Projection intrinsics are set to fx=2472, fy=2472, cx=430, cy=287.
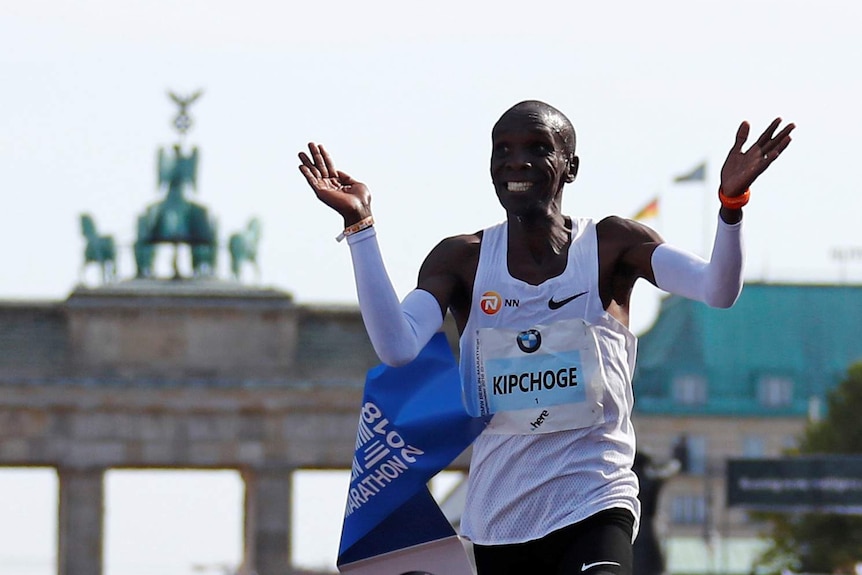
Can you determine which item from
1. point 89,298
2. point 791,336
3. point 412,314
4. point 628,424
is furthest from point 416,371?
point 791,336

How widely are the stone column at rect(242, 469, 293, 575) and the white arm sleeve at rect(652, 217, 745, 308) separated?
40873mm

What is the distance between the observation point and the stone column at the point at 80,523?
153 feet

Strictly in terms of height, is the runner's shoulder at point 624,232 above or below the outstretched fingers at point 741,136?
below

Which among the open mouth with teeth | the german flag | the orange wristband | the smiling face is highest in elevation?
the german flag

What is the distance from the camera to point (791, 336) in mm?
88875

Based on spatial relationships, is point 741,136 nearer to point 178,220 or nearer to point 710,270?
point 710,270

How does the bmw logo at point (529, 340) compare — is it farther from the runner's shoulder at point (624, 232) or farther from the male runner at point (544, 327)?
the runner's shoulder at point (624, 232)

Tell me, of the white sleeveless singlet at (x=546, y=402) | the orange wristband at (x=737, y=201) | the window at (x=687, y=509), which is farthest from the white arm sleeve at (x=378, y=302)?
the window at (x=687, y=509)

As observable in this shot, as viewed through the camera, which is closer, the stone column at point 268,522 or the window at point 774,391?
the stone column at point 268,522

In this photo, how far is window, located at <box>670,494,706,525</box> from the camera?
296 ft

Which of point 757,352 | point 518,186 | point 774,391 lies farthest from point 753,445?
point 518,186

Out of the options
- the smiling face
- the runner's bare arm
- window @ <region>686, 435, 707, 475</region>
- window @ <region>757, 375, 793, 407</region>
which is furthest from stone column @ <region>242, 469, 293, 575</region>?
window @ <region>757, 375, 793, 407</region>

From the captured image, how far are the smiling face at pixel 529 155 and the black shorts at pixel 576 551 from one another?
2.67 ft

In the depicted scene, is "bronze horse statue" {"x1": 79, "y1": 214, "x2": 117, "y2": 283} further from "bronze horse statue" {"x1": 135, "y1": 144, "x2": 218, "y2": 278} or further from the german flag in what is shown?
the german flag
